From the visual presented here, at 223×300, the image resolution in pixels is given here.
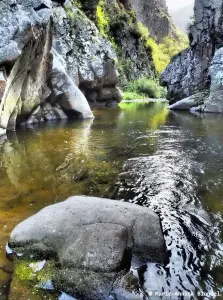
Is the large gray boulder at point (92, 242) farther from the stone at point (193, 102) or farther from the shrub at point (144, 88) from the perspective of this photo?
the shrub at point (144, 88)

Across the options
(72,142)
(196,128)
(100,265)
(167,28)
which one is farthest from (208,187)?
(167,28)

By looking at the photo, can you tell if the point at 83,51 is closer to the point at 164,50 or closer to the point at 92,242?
the point at 92,242

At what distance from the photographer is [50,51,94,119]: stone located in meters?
14.4

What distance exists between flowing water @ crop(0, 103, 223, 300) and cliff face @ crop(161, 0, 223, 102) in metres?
15.4

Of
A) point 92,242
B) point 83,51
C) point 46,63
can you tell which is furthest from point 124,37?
point 92,242

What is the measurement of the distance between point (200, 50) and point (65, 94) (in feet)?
50.3

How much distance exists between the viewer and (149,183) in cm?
544

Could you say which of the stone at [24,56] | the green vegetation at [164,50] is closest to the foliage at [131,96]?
the stone at [24,56]

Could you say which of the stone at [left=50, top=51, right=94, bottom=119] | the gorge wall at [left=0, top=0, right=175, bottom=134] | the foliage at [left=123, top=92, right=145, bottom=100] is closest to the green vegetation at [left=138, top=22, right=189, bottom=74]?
the foliage at [left=123, top=92, right=145, bottom=100]

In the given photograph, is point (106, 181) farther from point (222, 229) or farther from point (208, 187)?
point (222, 229)

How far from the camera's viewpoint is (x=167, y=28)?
98750 millimetres

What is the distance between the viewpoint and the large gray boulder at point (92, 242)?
265 centimetres

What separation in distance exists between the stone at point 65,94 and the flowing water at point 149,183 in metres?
4.55

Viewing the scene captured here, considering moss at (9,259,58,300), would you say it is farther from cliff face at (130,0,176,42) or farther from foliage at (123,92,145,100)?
cliff face at (130,0,176,42)
